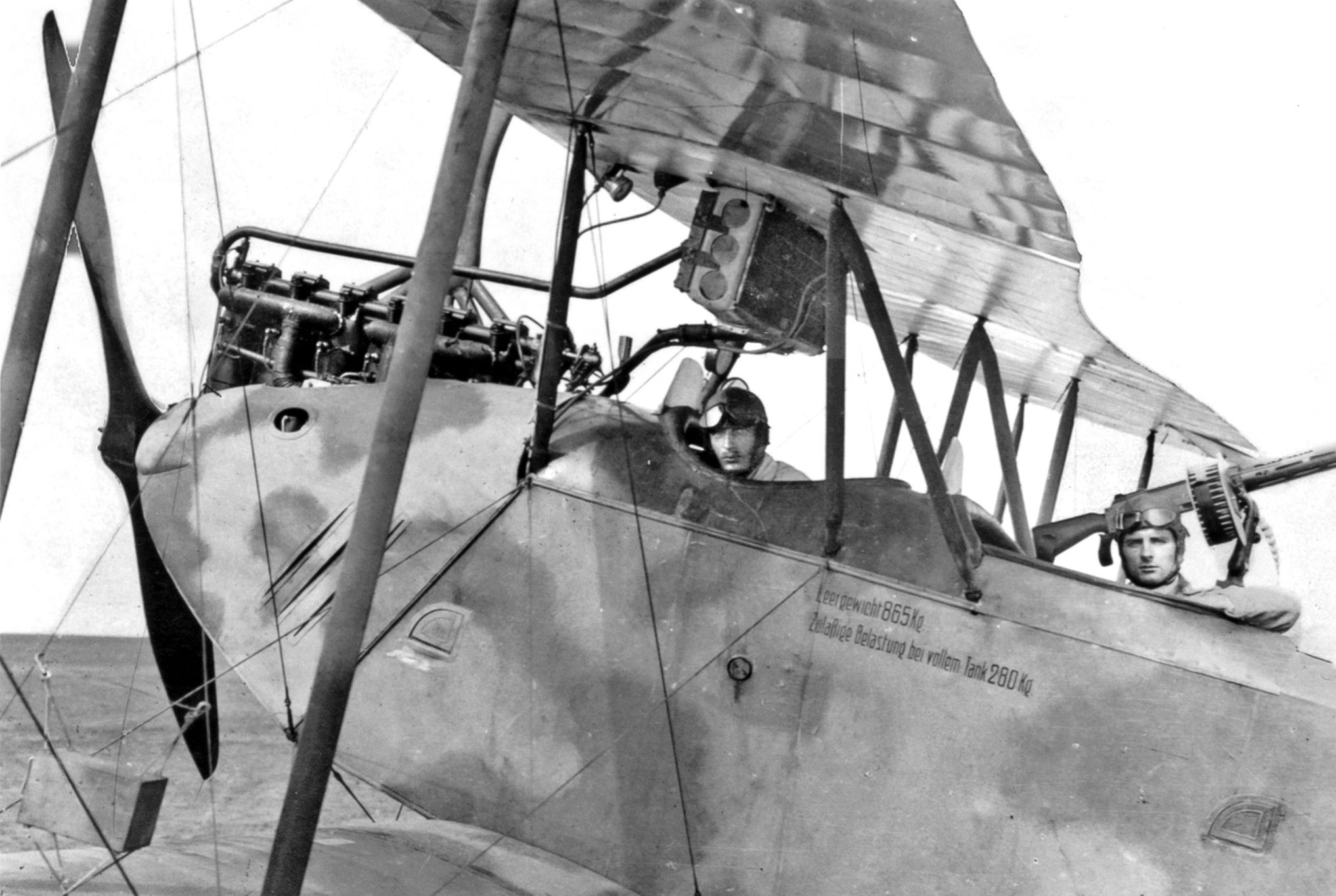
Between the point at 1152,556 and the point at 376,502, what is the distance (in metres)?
2.59

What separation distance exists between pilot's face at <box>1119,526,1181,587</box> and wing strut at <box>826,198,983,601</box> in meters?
0.65

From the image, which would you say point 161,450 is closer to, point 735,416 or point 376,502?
point 376,502

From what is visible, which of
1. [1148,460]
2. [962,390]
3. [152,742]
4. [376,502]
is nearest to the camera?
[376,502]

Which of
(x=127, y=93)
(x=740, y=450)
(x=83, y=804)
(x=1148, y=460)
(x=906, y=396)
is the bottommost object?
(x=1148, y=460)

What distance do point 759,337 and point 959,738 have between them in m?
1.65

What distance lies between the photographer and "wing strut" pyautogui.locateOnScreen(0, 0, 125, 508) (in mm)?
4336

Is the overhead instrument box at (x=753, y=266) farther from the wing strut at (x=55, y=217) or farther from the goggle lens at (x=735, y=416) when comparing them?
the wing strut at (x=55, y=217)

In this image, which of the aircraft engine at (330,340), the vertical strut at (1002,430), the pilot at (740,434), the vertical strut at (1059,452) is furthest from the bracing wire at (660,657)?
the vertical strut at (1059,452)

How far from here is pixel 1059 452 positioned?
811 cm

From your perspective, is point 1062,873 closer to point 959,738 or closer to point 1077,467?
point 959,738

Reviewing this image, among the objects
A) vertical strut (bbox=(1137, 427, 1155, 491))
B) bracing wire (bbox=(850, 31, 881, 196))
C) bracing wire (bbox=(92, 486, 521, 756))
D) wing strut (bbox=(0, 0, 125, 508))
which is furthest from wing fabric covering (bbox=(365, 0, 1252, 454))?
vertical strut (bbox=(1137, 427, 1155, 491))

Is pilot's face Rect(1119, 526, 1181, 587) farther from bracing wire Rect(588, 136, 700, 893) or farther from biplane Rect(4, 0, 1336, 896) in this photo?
bracing wire Rect(588, 136, 700, 893)

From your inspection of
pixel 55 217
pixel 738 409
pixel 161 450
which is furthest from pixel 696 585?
pixel 55 217

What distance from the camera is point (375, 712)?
14.7ft
